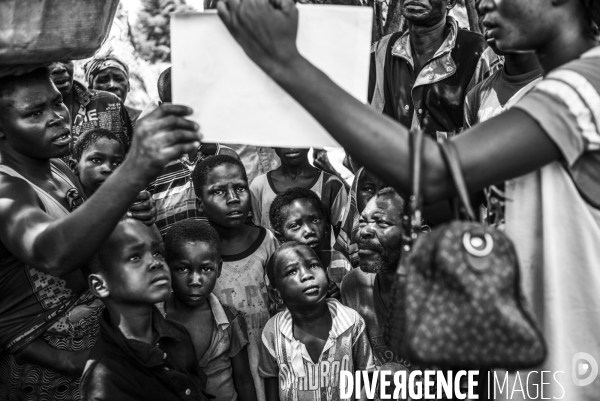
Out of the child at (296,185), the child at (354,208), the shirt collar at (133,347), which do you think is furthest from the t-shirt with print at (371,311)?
the shirt collar at (133,347)

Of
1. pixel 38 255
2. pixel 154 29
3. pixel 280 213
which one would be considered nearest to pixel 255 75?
pixel 38 255

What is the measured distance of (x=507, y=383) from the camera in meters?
1.92

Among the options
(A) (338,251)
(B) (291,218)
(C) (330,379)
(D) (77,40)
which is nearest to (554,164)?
(D) (77,40)

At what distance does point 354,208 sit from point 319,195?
29cm

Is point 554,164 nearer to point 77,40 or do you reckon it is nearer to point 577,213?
point 577,213

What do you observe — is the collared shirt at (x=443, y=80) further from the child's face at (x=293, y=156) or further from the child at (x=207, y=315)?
the child at (x=207, y=315)

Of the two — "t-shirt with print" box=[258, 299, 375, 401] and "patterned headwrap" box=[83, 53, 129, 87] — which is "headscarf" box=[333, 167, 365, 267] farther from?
"patterned headwrap" box=[83, 53, 129, 87]

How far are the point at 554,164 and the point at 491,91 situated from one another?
2.28 metres

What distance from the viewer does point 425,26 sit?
15.3 ft

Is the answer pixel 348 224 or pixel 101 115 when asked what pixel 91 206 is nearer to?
pixel 348 224

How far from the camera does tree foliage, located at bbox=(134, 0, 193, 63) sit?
16.9 meters

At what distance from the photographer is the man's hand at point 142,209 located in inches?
137

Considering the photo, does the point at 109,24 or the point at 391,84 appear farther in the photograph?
the point at 391,84

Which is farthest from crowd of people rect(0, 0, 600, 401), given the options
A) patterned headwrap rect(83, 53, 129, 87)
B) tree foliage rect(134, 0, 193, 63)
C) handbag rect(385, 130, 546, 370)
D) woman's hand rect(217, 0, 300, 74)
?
tree foliage rect(134, 0, 193, 63)
